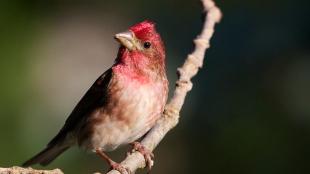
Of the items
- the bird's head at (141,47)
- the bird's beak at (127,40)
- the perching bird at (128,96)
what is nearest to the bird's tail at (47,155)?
the perching bird at (128,96)

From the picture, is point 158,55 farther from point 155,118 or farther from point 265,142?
point 265,142

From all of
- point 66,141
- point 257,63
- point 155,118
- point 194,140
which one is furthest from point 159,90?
point 257,63

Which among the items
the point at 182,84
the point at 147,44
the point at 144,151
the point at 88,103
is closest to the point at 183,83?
the point at 182,84

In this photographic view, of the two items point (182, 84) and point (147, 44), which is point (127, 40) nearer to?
point (147, 44)

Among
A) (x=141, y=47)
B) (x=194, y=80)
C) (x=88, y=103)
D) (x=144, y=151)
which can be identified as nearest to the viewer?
(x=144, y=151)

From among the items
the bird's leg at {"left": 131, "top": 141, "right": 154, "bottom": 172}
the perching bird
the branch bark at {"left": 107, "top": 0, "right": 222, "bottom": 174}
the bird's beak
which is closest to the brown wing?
the perching bird

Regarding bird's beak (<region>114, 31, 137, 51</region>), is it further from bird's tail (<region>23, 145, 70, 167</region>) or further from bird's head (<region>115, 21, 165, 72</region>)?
bird's tail (<region>23, 145, 70, 167</region>)
